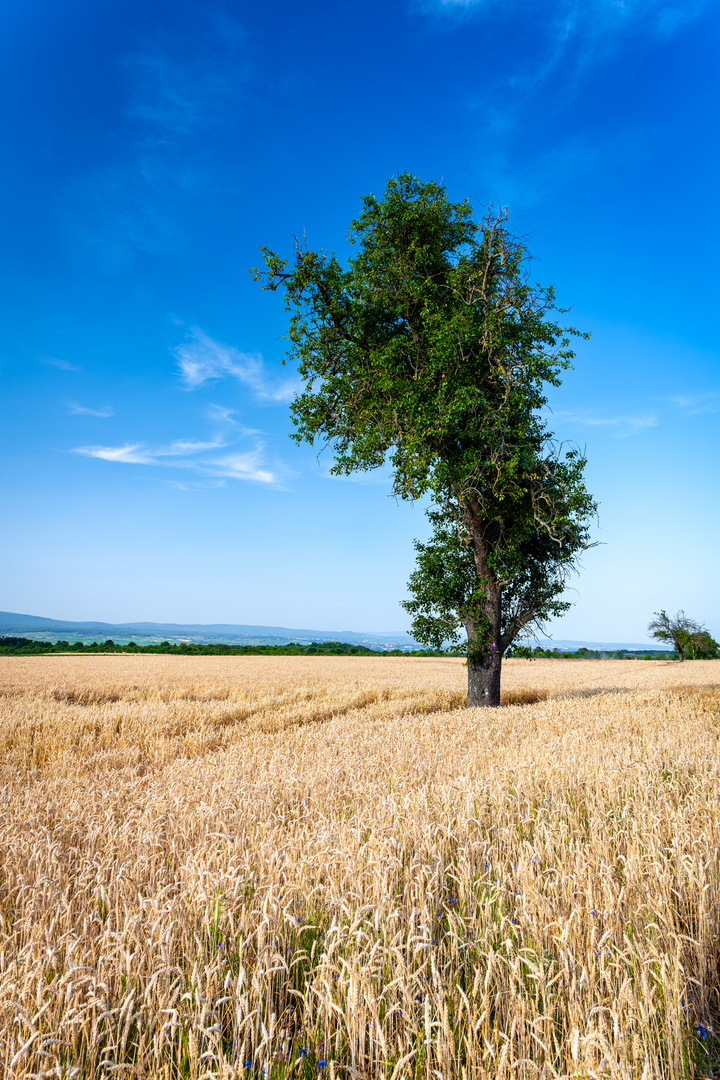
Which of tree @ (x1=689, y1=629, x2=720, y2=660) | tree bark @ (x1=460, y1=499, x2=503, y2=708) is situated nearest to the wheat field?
tree bark @ (x1=460, y1=499, x2=503, y2=708)

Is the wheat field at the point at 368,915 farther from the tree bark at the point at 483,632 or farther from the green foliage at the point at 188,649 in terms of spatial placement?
the green foliage at the point at 188,649

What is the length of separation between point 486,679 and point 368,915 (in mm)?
14222

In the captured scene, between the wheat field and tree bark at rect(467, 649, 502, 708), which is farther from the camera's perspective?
tree bark at rect(467, 649, 502, 708)

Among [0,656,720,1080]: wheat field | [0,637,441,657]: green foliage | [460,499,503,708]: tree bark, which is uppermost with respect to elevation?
[460,499,503,708]: tree bark

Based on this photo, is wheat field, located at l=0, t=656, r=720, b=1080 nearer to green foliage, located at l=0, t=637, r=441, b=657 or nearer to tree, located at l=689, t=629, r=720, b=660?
green foliage, located at l=0, t=637, r=441, b=657

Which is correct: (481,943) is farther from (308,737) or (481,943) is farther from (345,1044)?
(308,737)

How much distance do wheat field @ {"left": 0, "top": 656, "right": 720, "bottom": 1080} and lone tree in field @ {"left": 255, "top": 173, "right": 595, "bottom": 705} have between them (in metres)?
8.66

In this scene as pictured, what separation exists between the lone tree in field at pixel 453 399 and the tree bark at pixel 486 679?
0.13 ft

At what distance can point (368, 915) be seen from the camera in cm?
319

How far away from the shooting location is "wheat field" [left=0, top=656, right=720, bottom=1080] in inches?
86.1

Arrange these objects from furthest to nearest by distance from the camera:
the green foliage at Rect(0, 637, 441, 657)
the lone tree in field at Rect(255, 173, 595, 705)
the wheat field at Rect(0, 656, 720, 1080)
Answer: the green foliage at Rect(0, 637, 441, 657) < the lone tree in field at Rect(255, 173, 595, 705) < the wheat field at Rect(0, 656, 720, 1080)

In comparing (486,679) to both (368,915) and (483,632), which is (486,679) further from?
(368,915)

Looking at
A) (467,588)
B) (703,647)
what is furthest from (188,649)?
(703,647)

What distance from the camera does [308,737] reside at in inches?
372
